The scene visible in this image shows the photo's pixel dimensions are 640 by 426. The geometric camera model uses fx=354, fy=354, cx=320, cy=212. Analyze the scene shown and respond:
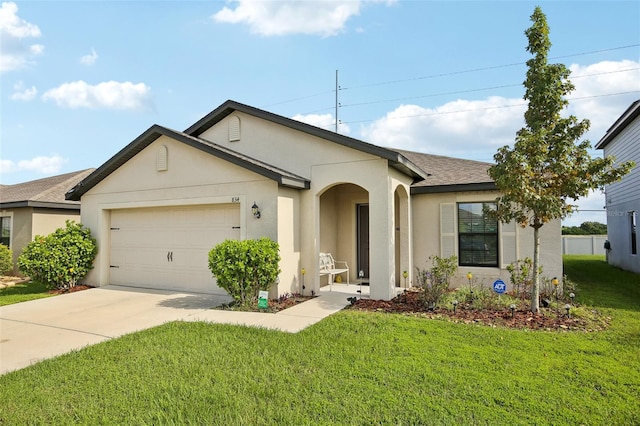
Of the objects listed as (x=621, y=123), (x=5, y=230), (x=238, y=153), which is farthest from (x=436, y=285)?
(x=5, y=230)

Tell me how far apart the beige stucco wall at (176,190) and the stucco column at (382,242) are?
2.25 m

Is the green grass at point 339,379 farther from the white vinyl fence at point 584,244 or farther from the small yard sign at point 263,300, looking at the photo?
the white vinyl fence at point 584,244

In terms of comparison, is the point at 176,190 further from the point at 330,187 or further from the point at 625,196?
the point at 625,196

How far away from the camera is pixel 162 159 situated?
9555mm

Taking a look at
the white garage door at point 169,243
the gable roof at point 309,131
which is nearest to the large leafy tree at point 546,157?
the gable roof at point 309,131

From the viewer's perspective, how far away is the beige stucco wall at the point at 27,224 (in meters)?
13.0

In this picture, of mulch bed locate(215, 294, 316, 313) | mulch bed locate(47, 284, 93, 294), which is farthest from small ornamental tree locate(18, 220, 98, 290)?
mulch bed locate(215, 294, 316, 313)

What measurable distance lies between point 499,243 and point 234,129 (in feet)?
26.1

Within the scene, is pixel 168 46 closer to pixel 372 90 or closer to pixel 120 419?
pixel 120 419

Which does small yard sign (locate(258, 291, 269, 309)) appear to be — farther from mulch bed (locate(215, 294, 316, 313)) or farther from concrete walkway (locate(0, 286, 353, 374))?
concrete walkway (locate(0, 286, 353, 374))

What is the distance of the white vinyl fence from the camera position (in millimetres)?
23094

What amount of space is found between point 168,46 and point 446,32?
890 centimetres

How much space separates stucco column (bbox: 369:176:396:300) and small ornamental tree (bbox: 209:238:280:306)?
2.24 metres

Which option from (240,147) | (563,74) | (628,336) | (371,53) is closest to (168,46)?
(240,147)
